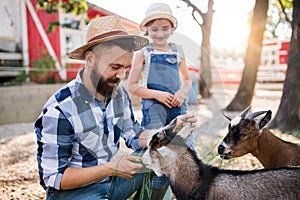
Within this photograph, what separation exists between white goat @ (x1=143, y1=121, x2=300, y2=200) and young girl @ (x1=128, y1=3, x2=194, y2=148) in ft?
0.42

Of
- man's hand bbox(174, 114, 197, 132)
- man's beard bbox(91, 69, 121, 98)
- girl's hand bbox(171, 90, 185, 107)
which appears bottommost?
man's hand bbox(174, 114, 197, 132)

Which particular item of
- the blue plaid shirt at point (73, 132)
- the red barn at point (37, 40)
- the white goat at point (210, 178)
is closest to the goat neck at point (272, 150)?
the white goat at point (210, 178)

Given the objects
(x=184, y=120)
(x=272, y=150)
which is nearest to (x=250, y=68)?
(x=272, y=150)

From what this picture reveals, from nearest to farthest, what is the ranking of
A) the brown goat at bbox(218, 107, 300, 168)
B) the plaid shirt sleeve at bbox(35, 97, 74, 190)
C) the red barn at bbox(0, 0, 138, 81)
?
1. the plaid shirt sleeve at bbox(35, 97, 74, 190)
2. the brown goat at bbox(218, 107, 300, 168)
3. the red barn at bbox(0, 0, 138, 81)

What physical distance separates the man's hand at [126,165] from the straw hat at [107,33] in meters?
0.62

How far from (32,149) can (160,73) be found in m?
4.69

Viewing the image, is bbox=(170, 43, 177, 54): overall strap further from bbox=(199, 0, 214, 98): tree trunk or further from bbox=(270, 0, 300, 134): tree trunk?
bbox=(270, 0, 300, 134): tree trunk

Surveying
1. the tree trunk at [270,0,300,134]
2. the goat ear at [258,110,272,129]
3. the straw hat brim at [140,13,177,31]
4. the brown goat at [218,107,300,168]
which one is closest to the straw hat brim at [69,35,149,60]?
the straw hat brim at [140,13,177,31]

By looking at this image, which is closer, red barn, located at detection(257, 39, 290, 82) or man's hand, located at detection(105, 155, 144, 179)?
man's hand, located at detection(105, 155, 144, 179)

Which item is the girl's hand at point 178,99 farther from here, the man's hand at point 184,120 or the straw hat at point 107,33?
the straw hat at point 107,33

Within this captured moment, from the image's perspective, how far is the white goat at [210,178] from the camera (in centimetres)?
205

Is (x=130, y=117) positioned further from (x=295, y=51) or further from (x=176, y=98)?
(x=295, y=51)

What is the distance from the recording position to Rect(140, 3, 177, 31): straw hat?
6.54ft

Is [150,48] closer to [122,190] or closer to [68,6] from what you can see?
[122,190]
